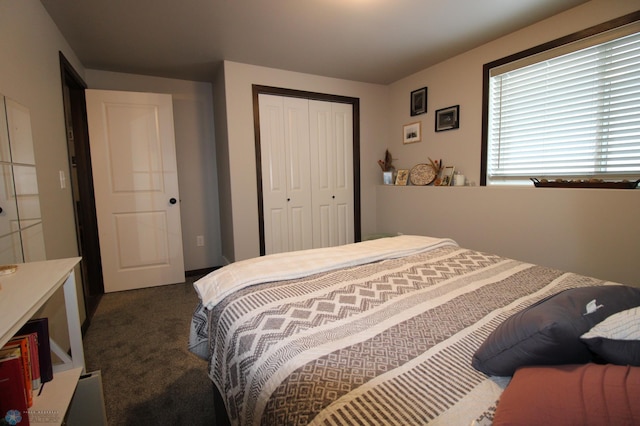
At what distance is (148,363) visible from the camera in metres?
1.88

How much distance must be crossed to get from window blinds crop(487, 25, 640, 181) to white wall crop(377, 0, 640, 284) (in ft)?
0.61

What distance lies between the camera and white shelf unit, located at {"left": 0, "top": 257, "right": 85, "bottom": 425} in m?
0.78

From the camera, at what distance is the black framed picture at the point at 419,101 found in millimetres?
Answer: 3350

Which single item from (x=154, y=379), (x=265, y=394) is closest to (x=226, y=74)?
(x=154, y=379)

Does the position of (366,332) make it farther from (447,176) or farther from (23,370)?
(447,176)

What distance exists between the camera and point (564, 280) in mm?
1268

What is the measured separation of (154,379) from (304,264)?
1.19 m

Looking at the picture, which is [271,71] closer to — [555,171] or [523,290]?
[555,171]

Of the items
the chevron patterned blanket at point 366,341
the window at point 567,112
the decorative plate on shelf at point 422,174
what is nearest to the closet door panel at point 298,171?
the decorative plate on shelf at point 422,174

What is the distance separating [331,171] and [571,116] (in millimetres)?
2311

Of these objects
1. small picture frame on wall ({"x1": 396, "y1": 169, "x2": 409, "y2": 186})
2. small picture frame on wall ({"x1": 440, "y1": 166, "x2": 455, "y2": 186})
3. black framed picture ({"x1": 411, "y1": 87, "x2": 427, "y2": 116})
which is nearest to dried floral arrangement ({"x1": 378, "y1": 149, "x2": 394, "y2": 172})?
small picture frame on wall ({"x1": 396, "y1": 169, "x2": 409, "y2": 186})

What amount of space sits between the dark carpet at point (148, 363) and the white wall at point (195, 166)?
3.04 feet

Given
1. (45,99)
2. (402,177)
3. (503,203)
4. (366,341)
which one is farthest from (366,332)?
(402,177)

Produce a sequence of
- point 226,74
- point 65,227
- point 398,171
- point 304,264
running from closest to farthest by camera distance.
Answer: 1. point 304,264
2. point 65,227
3. point 226,74
4. point 398,171
